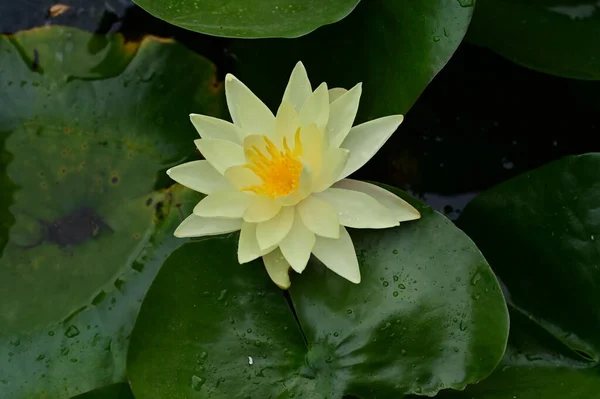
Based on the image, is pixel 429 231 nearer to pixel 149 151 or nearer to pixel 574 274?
pixel 574 274

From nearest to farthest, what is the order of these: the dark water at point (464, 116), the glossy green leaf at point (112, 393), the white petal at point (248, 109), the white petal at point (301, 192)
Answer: the white petal at point (301, 192) < the white petal at point (248, 109) < the glossy green leaf at point (112, 393) < the dark water at point (464, 116)

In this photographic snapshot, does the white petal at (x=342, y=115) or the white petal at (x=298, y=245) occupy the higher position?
the white petal at (x=342, y=115)

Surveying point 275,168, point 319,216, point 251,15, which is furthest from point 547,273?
point 251,15

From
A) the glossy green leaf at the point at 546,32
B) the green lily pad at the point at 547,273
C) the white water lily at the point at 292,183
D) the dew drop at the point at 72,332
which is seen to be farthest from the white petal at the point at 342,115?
the dew drop at the point at 72,332

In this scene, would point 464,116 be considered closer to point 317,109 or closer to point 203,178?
point 317,109

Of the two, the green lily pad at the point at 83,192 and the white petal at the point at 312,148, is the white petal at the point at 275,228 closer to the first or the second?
the white petal at the point at 312,148

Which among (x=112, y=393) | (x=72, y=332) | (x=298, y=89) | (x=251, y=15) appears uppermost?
(x=251, y=15)

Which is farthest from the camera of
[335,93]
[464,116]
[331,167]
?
[464,116]
